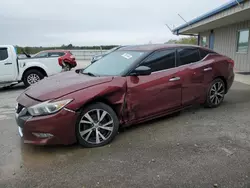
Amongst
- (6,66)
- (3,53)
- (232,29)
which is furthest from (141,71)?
(232,29)

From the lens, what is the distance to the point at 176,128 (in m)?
3.99

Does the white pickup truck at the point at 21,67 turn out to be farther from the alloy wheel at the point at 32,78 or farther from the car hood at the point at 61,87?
the car hood at the point at 61,87

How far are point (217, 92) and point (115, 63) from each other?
8.13ft

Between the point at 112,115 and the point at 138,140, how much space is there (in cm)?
60

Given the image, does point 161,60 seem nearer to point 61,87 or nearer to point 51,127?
point 61,87

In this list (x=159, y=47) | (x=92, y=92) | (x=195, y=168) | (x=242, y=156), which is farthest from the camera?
(x=159, y=47)

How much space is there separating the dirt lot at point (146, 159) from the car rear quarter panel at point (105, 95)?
2.00 ft

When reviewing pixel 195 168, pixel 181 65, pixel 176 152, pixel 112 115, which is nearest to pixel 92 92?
pixel 112 115

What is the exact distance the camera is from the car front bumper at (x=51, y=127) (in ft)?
9.66

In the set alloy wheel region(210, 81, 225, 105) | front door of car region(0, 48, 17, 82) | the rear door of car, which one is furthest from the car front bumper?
the rear door of car

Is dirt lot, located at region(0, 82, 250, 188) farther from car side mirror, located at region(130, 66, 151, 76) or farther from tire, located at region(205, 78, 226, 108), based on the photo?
car side mirror, located at region(130, 66, 151, 76)

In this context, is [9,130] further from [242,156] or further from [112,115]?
[242,156]

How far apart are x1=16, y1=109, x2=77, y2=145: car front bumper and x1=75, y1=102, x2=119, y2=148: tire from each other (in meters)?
0.13

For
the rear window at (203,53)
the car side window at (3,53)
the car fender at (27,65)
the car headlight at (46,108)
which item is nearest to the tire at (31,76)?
the car fender at (27,65)
